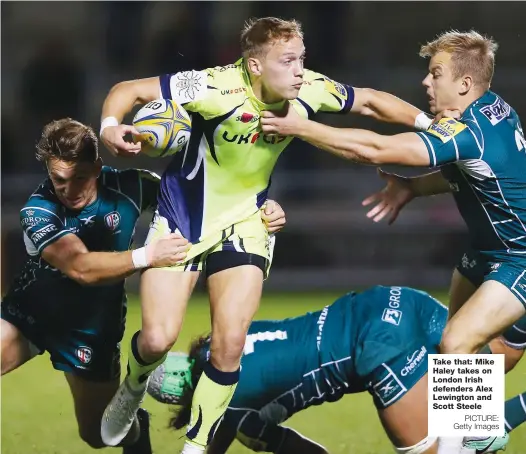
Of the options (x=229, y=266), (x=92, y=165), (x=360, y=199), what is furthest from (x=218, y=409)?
(x=360, y=199)

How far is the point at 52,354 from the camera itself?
6477 millimetres

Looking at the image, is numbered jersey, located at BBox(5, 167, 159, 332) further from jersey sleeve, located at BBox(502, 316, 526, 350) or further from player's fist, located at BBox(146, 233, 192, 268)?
jersey sleeve, located at BBox(502, 316, 526, 350)

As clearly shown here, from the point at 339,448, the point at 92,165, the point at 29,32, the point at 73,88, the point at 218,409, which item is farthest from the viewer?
the point at 29,32

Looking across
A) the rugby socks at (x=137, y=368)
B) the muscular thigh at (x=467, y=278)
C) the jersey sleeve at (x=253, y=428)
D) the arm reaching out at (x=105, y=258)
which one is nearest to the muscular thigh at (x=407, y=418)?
the jersey sleeve at (x=253, y=428)

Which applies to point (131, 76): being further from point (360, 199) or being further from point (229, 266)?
point (229, 266)

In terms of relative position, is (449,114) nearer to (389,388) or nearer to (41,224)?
(389,388)

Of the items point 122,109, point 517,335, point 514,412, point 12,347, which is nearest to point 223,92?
point 122,109

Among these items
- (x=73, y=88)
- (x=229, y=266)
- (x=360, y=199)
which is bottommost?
(x=360, y=199)

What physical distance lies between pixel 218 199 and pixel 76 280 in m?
0.88

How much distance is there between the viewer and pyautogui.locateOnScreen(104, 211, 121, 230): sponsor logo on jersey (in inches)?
251

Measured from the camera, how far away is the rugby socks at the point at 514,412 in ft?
21.5

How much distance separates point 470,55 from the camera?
6.36 m

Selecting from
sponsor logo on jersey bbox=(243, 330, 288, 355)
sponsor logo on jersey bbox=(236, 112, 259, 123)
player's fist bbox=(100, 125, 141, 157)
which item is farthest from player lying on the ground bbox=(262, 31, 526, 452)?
A: sponsor logo on jersey bbox=(243, 330, 288, 355)

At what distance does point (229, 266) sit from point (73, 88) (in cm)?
725
